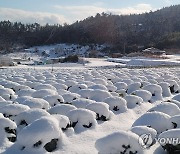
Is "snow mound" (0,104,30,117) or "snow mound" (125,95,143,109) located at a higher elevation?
"snow mound" (0,104,30,117)

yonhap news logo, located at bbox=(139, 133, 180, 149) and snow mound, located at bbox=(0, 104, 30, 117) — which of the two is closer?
yonhap news logo, located at bbox=(139, 133, 180, 149)

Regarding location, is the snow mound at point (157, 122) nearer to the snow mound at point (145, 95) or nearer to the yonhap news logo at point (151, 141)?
the yonhap news logo at point (151, 141)

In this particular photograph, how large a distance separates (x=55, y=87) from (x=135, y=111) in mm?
4959

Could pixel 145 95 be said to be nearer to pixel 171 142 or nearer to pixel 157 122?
pixel 157 122

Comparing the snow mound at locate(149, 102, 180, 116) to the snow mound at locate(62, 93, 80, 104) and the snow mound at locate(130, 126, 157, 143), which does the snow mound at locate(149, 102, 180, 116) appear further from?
the snow mound at locate(62, 93, 80, 104)

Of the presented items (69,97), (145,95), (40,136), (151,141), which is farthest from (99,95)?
(40,136)

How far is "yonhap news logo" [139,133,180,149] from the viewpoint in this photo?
5.95m

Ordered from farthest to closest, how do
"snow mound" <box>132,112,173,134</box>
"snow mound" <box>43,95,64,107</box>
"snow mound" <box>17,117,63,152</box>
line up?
"snow mound" <box>43,95,64,107</box> → "snow mound" <box>132,112,173,134</box> → "snow mound" <box>17,117,63,152</box>

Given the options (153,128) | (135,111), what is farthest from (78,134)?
(135,111)

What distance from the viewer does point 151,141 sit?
646 centimetres

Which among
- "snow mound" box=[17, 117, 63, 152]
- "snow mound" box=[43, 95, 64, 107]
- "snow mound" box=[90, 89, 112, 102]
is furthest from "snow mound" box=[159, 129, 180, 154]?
"snow mound" box=[90, 89, 112, 102]

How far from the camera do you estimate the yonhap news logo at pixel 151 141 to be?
595cm

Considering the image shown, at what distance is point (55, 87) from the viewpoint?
14.1 meters

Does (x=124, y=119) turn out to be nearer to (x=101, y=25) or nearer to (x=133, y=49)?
(x=133, y=49)
